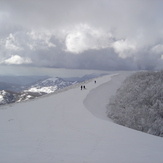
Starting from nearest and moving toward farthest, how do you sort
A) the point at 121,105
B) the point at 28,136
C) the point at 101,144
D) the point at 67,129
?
the point at 101,144 < the point at 28,136 < the point at 67,129 < the point at 121,105

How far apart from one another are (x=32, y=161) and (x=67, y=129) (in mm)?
4931

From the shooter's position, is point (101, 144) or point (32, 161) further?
point (101, 144)

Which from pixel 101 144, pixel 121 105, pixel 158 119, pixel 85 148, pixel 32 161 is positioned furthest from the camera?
pixel 121 105

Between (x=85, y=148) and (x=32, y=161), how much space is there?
8.53 ft

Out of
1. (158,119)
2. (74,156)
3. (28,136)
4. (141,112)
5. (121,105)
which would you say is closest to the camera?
(74,156)

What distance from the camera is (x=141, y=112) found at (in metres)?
16.3

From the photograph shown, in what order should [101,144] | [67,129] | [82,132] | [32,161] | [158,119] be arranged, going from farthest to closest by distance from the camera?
[158,119] < [67,129] < [82,132] < [101,144] < [32,161]

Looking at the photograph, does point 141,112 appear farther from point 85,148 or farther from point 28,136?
point 28,136

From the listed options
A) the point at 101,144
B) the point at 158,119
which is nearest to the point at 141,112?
the point at 158,119

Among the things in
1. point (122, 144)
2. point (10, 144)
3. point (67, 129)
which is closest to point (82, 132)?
point (67, 129)

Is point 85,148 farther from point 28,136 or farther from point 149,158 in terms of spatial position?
point 28,136

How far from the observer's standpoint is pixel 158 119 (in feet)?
48.7

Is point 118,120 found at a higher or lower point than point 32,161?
lower

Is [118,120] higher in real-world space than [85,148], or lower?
lower
